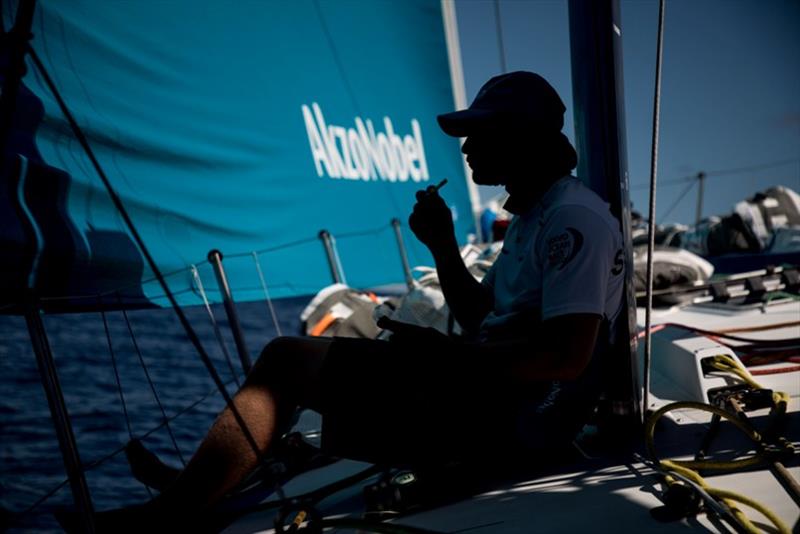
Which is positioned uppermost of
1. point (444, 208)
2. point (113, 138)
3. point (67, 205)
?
point (113, 138)

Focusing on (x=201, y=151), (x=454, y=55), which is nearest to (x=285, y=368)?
(x=201, y=151)

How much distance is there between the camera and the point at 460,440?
115 centimetres

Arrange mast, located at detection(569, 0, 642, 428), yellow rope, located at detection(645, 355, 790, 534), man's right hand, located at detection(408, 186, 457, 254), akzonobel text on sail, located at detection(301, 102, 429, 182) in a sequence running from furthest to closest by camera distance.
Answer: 1. akzonobel text on sail, located at detection(301, 102, 429, 182)
2. man's right hand, located at detection(408, 186, 457, 254)
3. mast, located at detection(569, 0, 642, 428)
4. yellow rope, located at detection(645, 355, 790, 534)

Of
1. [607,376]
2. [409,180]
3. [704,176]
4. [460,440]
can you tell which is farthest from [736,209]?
[460,440]

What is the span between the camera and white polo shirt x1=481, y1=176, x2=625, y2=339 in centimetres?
107

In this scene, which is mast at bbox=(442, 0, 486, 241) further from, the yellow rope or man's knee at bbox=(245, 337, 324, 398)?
man's knee at bbox=(245, 337, 324, 398)

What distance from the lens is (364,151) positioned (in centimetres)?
349

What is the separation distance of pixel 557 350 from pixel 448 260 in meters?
0.47

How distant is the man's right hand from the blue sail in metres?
0.76

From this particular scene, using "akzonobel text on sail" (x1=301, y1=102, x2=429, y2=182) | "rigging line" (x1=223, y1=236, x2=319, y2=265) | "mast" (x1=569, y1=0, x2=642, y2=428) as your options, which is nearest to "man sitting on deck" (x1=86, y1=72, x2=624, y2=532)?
"mast" (x1=569, y1=0, x2=642, y2=428)

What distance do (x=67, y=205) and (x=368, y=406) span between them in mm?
932

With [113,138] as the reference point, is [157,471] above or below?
below

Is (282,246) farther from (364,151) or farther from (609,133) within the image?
(609,133)

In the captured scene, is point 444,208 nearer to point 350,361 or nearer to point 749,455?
point 350,361
